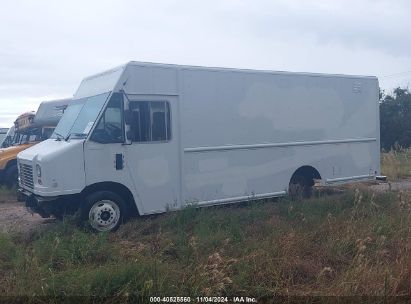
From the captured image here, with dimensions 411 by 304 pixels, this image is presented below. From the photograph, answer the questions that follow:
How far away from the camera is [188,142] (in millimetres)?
8586

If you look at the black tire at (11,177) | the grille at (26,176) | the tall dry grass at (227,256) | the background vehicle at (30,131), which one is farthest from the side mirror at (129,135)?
the black tire at (11,177)

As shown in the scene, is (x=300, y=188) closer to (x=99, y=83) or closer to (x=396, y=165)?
(x=99, y=83)

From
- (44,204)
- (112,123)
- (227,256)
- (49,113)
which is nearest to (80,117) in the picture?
(112,123)

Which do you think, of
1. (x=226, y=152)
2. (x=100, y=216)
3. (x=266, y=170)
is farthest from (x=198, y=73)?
(x=100, y=216)

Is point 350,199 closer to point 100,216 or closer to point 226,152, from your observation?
point 226,152

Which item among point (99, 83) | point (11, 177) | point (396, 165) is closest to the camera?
point (99, 83)

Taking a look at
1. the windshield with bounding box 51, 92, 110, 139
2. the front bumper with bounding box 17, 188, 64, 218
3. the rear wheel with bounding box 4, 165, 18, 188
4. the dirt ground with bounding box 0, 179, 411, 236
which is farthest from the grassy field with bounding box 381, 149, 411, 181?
the rear wheel with bounding box 4, 165, 18, 188

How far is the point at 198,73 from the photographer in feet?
28.7

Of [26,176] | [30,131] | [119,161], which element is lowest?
[26,176]

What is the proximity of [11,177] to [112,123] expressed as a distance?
23.3 feet

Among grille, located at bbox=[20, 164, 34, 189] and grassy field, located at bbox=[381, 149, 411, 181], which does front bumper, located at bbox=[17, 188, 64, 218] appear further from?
grassy field, located at bbox=[381, 149, 411, 181]

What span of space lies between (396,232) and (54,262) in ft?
14.5

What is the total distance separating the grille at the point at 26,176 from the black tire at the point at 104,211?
1.11 metres

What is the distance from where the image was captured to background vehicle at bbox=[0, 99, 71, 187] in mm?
13547
